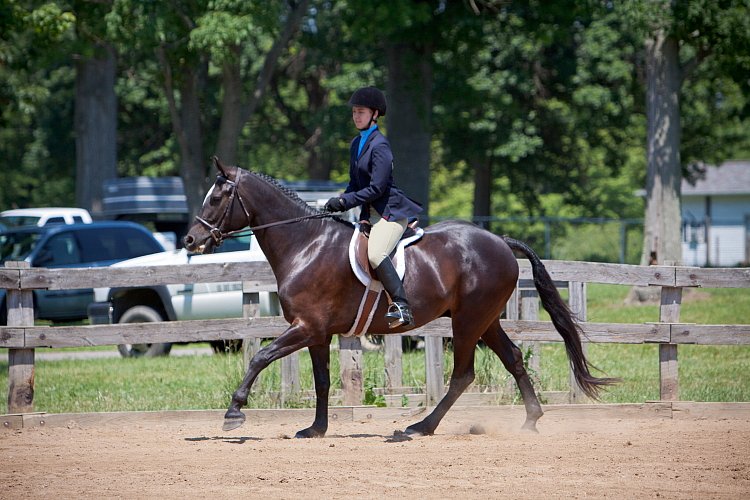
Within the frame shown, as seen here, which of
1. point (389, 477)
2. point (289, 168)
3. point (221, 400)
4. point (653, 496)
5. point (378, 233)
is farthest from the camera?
point (289, 168)

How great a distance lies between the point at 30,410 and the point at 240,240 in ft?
22.3

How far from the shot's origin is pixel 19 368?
10.4 metres

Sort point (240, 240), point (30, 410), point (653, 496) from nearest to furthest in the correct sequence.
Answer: point (653, 496), point (30, 410), point (240, 240)

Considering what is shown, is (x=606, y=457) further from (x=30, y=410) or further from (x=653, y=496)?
(x=30, y=410)

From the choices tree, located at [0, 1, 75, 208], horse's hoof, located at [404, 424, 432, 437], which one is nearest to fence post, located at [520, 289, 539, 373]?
horse's hoof, located at [404, 424, 432, 437]

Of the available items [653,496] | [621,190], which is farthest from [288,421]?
[621,190]

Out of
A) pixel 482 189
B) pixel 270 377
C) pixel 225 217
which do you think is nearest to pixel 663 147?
pixel 482 189

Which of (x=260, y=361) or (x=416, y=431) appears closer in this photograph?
(x=260, y=361)

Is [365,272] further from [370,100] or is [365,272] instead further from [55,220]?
[55,220]

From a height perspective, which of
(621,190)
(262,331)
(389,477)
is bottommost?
(389,477)

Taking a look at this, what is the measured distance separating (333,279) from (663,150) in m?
16.5

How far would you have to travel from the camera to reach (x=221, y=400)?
11.2 metres

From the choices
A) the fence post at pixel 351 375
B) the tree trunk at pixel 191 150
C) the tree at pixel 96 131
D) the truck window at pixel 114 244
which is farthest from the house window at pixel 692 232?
the fence post at pixel 351 375

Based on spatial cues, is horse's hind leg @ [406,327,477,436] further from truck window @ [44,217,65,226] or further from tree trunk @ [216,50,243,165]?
truck window @ [44,217,65,226]
